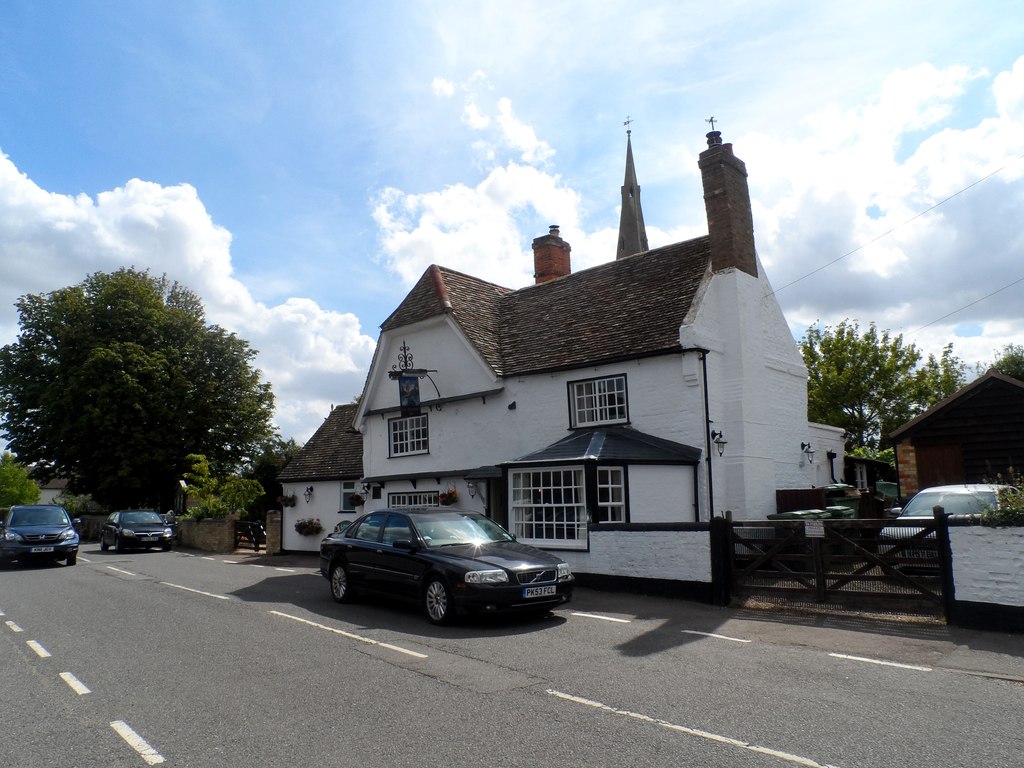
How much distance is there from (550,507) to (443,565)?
5.47m

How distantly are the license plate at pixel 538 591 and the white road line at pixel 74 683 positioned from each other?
16.8 feet

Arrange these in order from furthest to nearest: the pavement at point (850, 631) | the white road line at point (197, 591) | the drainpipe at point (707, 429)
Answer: the drainpipe at point (707, 429), the white road line at point (197, 591), the pavement at point (850, 631)

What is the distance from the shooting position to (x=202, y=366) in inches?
1572

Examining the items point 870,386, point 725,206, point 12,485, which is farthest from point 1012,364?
point 12,485

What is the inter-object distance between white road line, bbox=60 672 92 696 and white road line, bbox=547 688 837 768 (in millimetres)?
4333

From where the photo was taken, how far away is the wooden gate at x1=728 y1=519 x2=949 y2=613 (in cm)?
993

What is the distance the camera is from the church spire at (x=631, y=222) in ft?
148

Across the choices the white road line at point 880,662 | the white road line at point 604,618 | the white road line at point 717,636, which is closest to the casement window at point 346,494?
the white road line at point 604,618

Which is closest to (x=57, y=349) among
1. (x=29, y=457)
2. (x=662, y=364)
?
(x=29, y=457)

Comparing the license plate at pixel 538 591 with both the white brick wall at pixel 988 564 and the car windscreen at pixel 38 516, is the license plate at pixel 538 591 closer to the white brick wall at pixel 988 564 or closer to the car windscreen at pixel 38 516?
the white brick wall at pixel 988 564

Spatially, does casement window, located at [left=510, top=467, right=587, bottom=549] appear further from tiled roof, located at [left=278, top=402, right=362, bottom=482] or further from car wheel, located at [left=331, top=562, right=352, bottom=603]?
tiled roof, located at [left=278, top=402, right=362, bottom=482]

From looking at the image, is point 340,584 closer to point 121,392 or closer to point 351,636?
point 351,636

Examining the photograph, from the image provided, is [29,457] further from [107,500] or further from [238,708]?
[238,708]

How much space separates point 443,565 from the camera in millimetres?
10211
